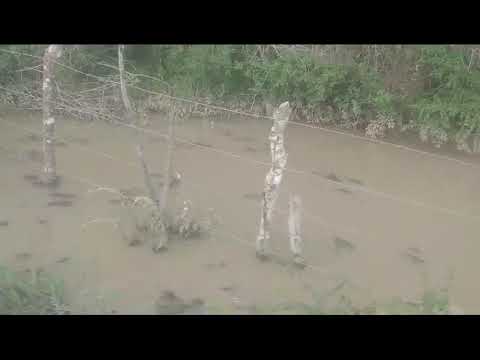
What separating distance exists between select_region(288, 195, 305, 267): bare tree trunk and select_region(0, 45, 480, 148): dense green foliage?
3.65 metres

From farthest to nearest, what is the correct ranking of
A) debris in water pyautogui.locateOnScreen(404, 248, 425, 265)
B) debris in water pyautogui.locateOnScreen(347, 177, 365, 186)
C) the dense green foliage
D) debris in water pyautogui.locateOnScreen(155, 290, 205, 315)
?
the dense green foliage < debris in water pyautogui.locateOnScreen(347, 177, 365, 186) < debris in water pyautogui.locateOnScreen(404, 248, 425, 265) < debris in water pyautogui.locateOnScreen(155, 290, 205, 315)

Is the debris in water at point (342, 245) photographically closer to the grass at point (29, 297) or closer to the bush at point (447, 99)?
the grass at point (29, 297)

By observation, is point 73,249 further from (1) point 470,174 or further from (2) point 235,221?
(1) point 470,174

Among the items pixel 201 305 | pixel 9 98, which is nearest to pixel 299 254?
pixel 201 305

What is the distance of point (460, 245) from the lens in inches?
203

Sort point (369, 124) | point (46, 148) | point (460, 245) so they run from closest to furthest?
point (460, 245) → point (46, 148) → point (369, 124)

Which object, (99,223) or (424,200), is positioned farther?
(424,200)

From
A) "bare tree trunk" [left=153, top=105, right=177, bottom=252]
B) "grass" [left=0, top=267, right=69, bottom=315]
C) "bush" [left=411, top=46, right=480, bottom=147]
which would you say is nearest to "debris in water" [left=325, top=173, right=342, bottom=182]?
"bush" [left=411, top=46, right=480, bottom=147]

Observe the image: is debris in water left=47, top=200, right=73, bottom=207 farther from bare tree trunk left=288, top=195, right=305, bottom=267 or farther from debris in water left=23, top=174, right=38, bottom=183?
bare tree trunk left=288, top=195, right=305, bottom=267

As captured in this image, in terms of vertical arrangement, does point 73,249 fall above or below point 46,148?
below

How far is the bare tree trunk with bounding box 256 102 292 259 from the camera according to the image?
4.07m

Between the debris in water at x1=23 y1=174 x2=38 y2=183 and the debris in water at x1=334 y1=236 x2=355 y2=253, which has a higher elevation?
the debris in water at x1=23 y1=174 x2=38 y2=183

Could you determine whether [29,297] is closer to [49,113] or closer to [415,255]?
[49,113]

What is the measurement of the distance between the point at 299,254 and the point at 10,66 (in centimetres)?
600
